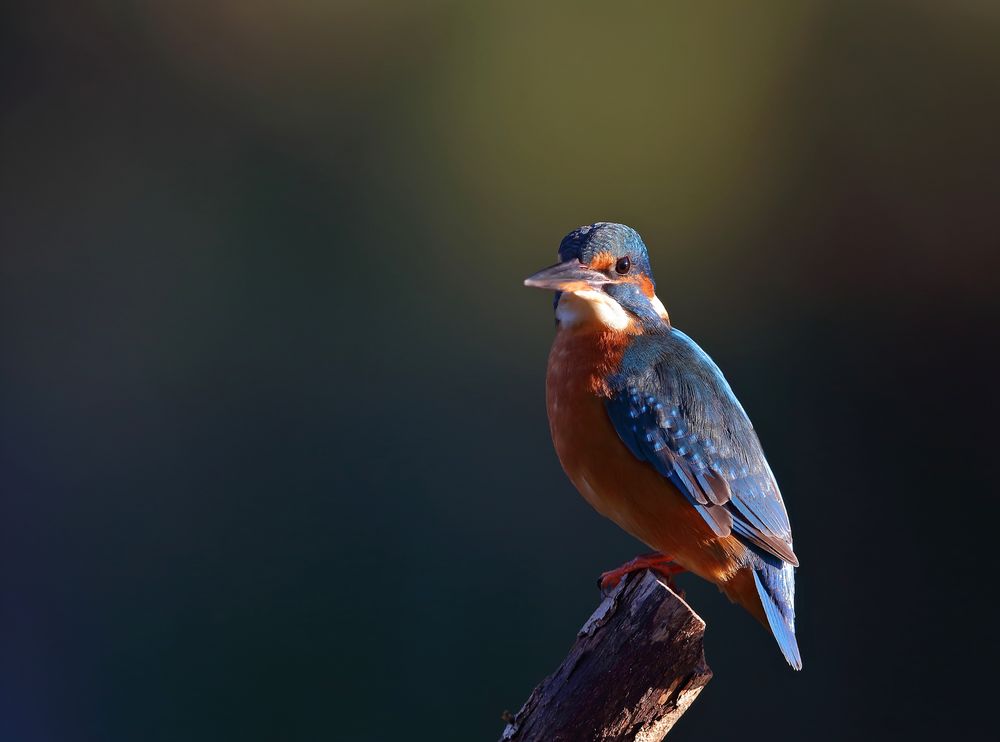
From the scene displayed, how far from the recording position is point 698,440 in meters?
1.40

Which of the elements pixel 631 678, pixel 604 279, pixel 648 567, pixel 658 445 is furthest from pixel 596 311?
pixel 631 678

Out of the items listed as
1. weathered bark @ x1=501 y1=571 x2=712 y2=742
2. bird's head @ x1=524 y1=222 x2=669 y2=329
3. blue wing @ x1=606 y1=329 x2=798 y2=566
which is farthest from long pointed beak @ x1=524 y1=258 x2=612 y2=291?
weathered bark @ x1=501 y1=571 x2=712 y2=742

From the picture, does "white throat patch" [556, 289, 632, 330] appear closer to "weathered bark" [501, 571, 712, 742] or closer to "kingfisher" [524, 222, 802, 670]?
"kingfisher" [524, 222, 802, 670]

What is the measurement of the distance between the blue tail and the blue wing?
0.03 m

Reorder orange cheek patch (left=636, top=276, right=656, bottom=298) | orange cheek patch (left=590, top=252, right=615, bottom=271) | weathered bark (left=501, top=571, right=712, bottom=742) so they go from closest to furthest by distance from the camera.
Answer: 1. weathered bark (left=501, top=571, right=712, bottom=742)
2. orange cheek patch (left=590, top=252, right=615, bottom=271)
3. orange cheek patch (left=636, top=276, right=656, bottom=298)

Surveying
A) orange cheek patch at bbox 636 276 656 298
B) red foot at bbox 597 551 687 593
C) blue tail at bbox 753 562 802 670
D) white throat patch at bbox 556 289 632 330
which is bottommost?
blue tail at bbox 753 562 802 670

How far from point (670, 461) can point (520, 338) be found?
5.37ft

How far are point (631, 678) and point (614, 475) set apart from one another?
365 millimetres

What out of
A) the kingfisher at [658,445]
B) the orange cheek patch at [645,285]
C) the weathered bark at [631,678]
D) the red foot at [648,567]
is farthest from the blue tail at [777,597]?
the orange cheek patch at [645,285]

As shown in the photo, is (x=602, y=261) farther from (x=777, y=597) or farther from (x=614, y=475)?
(x=777, y=597)

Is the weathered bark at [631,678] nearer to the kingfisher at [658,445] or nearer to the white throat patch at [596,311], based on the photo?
the kingfisher at [658,445]

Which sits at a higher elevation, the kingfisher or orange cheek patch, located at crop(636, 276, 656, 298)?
orange cheek patch, located at crop(636, 276, 656, 298)

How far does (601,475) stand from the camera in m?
1.41

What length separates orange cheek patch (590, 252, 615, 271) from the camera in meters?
1.41
